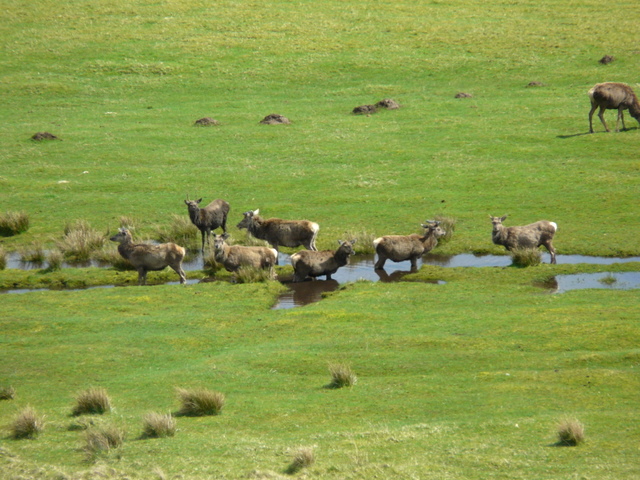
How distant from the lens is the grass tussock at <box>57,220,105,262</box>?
30141mm

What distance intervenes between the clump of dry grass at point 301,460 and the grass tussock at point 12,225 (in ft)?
75.0

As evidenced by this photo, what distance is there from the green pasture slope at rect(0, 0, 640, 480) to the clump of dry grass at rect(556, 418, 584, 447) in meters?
0.28

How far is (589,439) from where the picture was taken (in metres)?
13.7

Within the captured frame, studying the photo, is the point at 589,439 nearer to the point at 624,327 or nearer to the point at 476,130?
the point at 624,327

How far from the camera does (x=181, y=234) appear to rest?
3206 cm

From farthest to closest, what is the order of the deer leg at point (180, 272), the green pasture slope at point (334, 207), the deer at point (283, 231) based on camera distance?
1. the deer at point (283, 231)
2. the deer leg at point (180, 272)
3. the green pasture slope at point (334, 207)

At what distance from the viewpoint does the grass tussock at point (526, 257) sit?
2639cm

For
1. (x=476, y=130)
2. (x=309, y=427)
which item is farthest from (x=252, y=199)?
(x=309, y=427)

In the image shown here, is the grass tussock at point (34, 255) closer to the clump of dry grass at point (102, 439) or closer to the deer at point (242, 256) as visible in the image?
the deer at point (242, 256)

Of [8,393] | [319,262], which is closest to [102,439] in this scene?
[8,393]

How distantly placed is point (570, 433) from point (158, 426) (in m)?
7.14

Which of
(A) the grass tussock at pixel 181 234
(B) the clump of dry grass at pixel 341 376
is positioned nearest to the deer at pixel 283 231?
(A) the grass tussock at pixel 181 234

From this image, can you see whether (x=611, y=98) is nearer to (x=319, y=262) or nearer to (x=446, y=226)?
(x=446, y=226)

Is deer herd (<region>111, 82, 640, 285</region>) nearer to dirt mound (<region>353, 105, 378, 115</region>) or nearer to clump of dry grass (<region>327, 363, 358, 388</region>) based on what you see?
clump of dry grass (<region>327, 363, 358, 388</region>)
